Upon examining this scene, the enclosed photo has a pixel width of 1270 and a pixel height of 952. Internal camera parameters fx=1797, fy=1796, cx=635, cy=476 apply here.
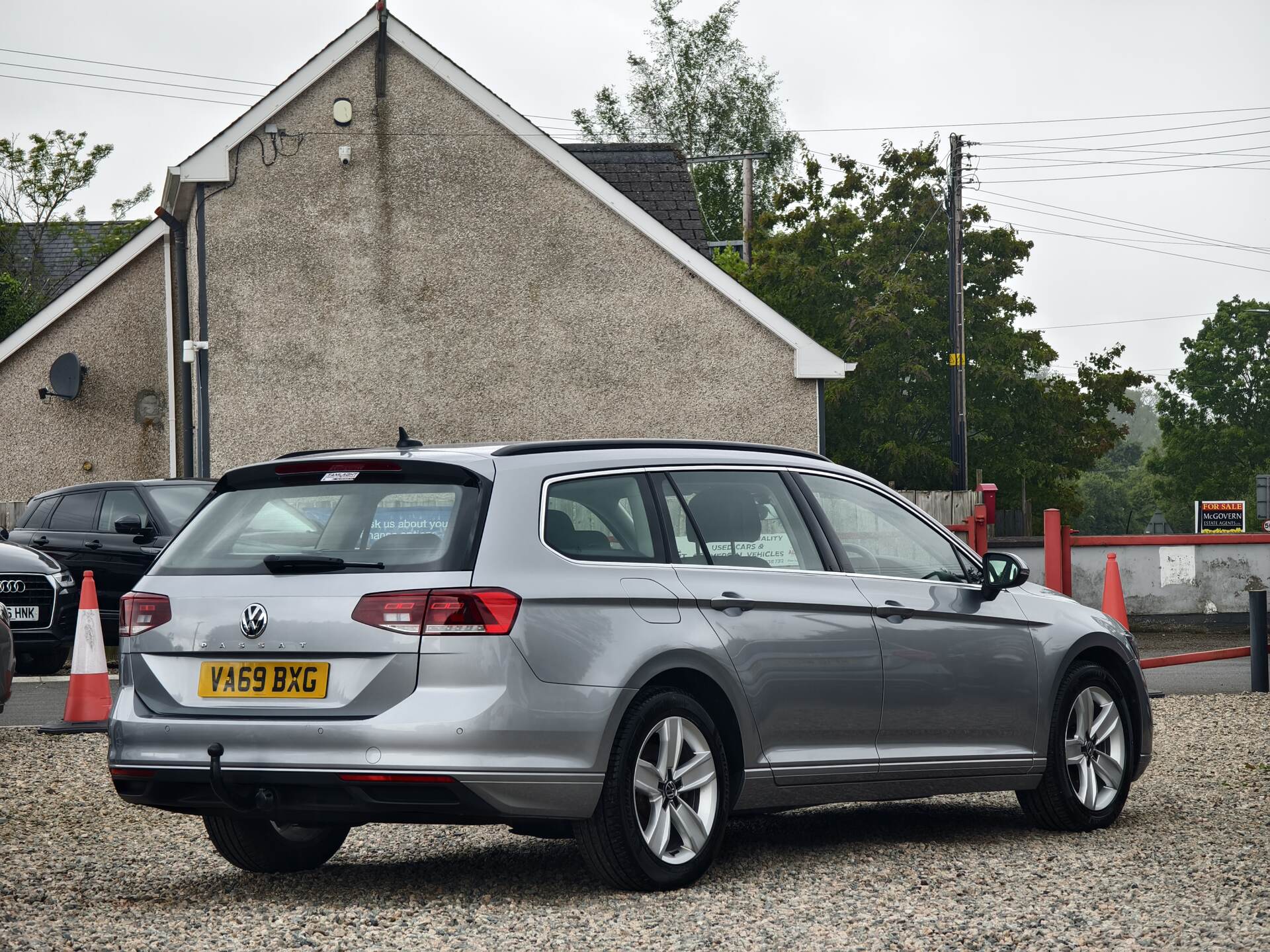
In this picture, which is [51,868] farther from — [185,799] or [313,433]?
[313,433]

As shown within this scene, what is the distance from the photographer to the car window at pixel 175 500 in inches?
727

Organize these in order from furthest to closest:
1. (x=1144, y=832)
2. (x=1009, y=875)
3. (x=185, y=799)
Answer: (x=1144, y=832), (x=1009, y=875), (x=185, y=799)

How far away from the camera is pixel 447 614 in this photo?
5.72m

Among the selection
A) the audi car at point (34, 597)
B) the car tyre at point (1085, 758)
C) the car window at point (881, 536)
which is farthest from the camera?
the audi car at point (34, 597)

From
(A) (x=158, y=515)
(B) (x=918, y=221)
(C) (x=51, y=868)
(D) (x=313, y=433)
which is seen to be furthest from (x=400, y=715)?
(B) (x=918, y=221)

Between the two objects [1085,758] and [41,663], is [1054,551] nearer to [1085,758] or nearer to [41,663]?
[41,663]

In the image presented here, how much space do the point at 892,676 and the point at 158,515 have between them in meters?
12.8

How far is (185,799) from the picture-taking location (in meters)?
6.07

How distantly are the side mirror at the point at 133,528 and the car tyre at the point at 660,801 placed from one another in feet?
40.3

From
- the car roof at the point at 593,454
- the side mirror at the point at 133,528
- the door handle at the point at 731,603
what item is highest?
the car roof at the point at 593,454

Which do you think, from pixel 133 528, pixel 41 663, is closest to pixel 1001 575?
pixel 41 663

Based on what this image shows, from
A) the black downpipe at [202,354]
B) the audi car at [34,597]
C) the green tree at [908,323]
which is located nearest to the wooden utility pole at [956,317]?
the green tree at [908,323]

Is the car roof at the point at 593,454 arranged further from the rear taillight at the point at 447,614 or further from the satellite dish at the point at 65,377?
the satellite dish at the point at 65,377

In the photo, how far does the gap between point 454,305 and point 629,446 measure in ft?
58.0
